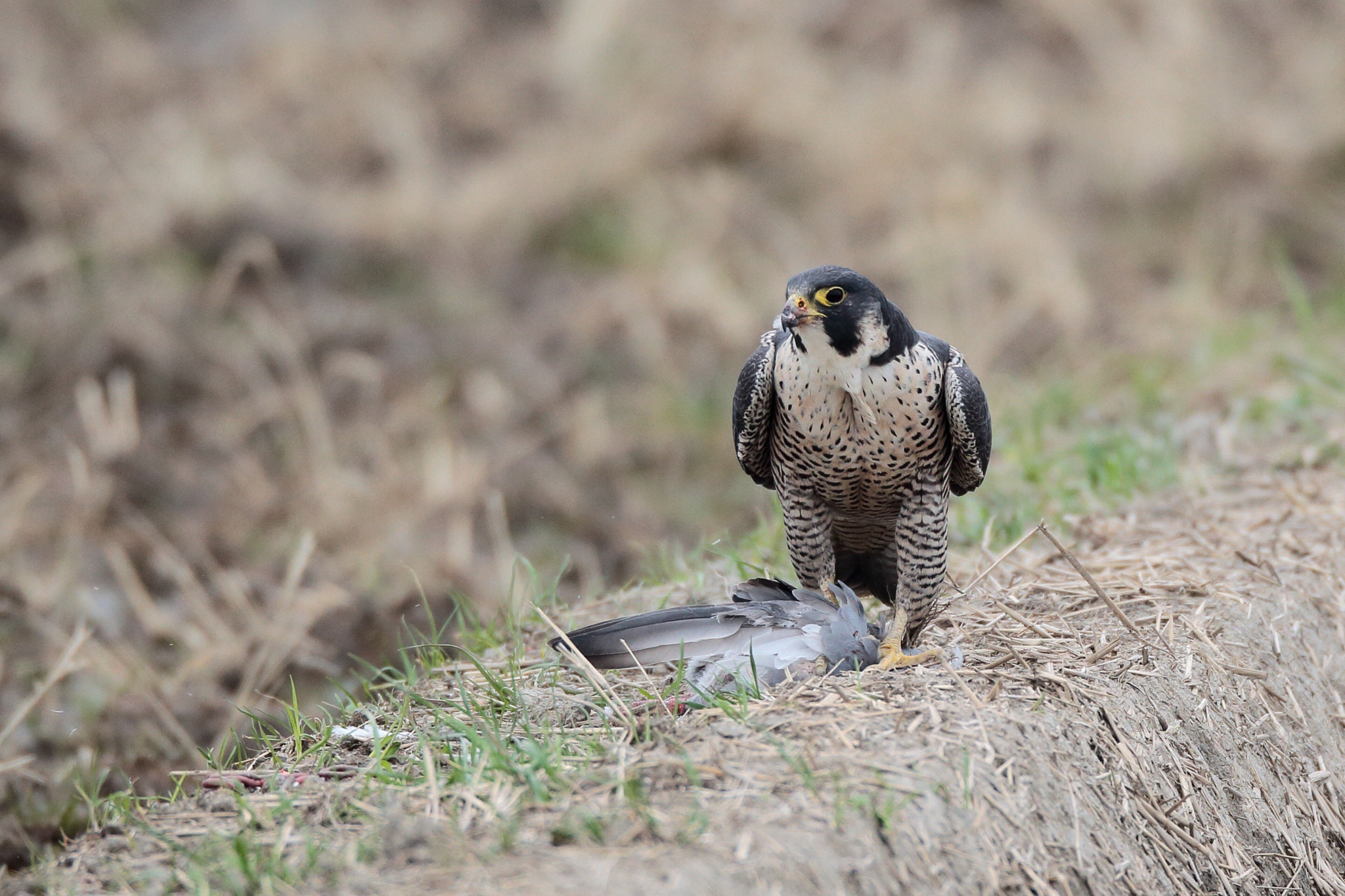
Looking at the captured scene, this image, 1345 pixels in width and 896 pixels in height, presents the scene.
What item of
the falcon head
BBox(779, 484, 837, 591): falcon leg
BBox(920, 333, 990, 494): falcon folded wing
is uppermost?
the falcon head

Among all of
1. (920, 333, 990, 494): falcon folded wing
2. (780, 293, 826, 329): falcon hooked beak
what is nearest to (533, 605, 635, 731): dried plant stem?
(780, 293, 826, 329): falcon hooked beak

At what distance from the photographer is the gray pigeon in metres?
2.87

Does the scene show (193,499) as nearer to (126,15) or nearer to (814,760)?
(814,760)

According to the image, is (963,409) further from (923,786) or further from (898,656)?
(923,786)

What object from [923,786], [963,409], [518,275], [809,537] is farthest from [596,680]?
[518,275]

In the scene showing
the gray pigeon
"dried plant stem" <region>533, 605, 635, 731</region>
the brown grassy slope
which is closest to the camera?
the brown grassy slope

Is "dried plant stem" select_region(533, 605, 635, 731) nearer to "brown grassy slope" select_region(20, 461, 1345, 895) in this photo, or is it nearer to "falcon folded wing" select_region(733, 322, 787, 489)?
"brown grassy slope" select_region(20, 461, 1345, 895)

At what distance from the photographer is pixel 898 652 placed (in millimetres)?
Answer: 2912

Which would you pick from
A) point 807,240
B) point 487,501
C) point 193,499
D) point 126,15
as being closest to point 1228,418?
point 487,501

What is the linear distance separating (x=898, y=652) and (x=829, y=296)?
0.84m

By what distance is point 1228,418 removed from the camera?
5281mm

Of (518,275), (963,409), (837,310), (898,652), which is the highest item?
(837,310)

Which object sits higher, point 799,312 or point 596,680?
point 799,312

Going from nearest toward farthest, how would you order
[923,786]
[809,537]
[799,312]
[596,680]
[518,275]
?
[923,786] < [799,312] < [596,680] < [809,537] < [518,275]
